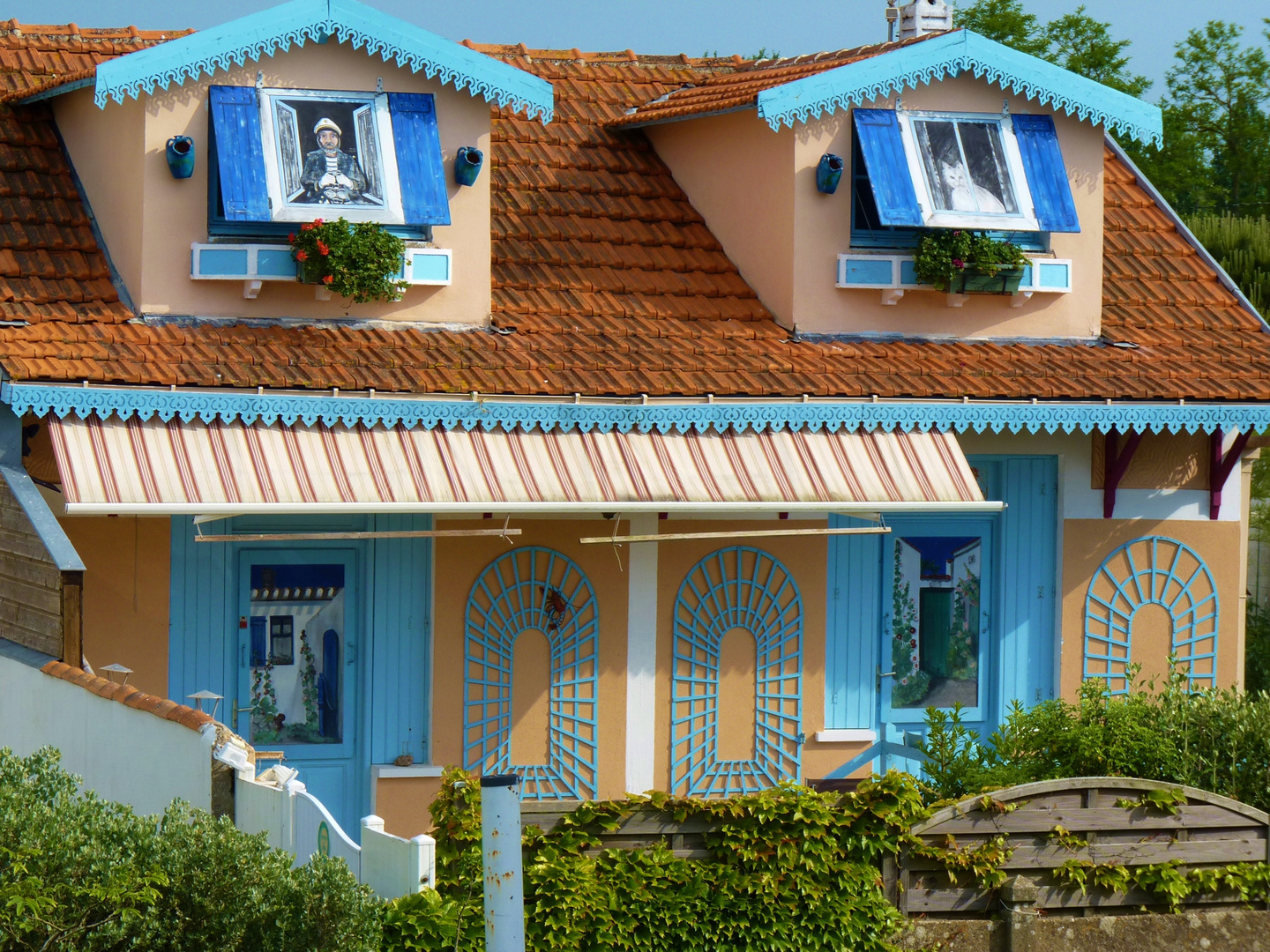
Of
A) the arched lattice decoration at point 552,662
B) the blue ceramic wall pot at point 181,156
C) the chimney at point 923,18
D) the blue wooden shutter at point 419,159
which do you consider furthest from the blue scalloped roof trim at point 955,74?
the blue ceramic wall pot at point 181,156

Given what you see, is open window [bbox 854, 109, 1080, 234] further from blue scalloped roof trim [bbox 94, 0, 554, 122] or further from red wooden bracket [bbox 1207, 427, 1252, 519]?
blue scalloped roof trim [bbox 94, 0, 554, 122]

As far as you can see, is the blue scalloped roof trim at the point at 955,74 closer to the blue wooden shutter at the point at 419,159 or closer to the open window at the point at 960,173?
the open window at the point at 960,173

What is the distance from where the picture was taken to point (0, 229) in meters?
13.5

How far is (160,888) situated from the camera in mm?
8742

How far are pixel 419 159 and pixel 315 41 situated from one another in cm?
120

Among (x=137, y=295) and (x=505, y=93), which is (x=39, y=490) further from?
(x=505, y=93)

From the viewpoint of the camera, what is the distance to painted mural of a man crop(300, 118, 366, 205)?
44.1 feet

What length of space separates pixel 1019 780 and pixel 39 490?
731 centimetres

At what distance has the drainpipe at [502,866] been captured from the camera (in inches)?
356

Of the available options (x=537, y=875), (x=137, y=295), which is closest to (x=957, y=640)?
(x=537, y=875)

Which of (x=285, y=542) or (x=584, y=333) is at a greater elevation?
(x=584, y=333)

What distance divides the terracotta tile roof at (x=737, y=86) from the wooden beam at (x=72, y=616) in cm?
691

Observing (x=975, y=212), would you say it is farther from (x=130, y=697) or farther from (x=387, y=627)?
(x=130, y=697)

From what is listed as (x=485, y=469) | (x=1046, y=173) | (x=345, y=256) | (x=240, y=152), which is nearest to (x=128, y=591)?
(x=485, y=469)
